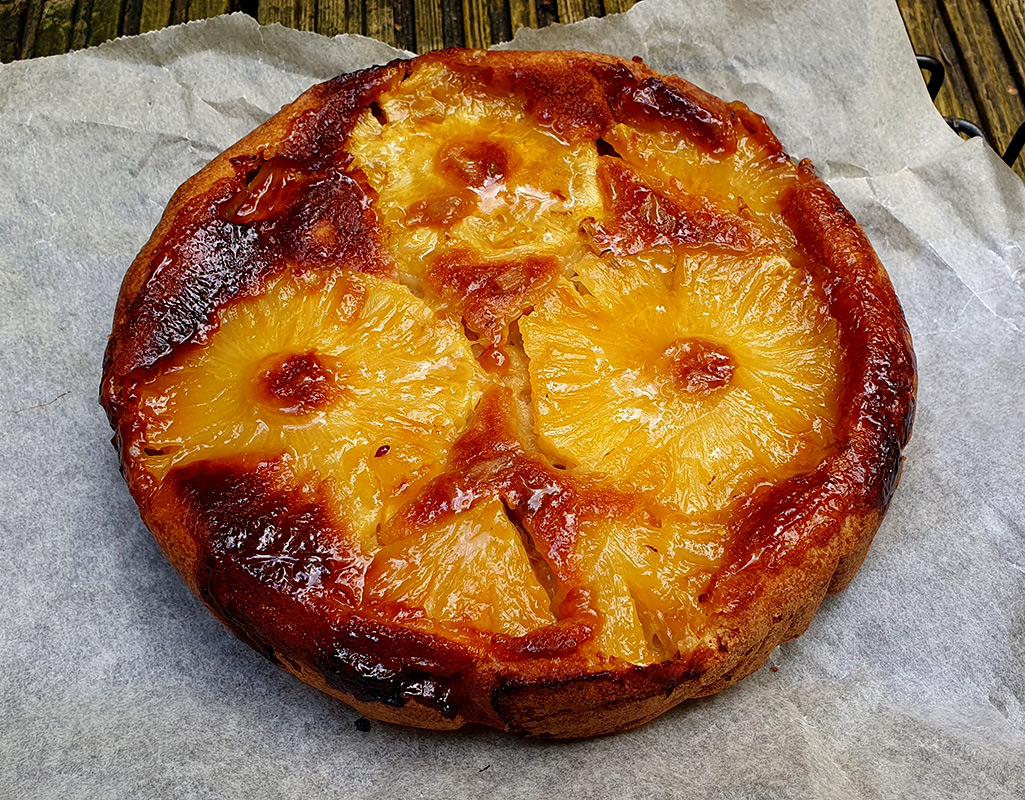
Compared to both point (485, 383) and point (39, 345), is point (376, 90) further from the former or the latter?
point (39, 345)

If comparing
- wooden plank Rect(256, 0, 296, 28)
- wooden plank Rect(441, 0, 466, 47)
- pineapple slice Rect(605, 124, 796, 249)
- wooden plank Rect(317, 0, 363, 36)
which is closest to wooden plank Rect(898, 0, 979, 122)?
pineapple slice Rect(605, 124, 796, 249)

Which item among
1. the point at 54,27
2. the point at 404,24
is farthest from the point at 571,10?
the point at 54,27

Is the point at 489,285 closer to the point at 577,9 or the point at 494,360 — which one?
the point at 494,360

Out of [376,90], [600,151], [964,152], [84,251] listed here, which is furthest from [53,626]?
[964,152]

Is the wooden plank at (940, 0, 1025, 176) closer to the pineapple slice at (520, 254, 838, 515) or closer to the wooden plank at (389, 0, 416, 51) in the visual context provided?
the pineapple slice at (520, 254, 838, 515)

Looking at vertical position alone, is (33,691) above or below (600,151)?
below

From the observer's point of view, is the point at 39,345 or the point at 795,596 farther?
the point at 39,345
